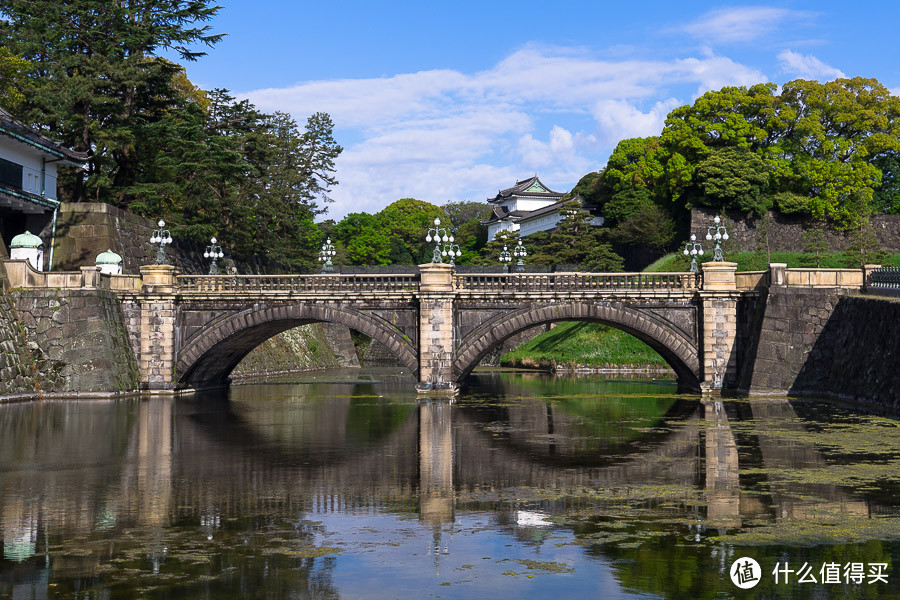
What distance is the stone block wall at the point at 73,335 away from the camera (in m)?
46.9

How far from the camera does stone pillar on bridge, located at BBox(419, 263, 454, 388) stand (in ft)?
158

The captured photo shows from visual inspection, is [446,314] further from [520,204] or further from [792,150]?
[520,204]

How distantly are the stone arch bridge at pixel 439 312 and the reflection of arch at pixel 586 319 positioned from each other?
0.05m

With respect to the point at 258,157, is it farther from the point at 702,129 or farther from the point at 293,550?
the point at 293,550

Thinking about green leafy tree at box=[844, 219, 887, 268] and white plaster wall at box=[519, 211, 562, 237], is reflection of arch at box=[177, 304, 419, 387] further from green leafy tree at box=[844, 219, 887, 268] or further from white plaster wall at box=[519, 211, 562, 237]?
white plaster wall at box=[519, 211, 562, 237]

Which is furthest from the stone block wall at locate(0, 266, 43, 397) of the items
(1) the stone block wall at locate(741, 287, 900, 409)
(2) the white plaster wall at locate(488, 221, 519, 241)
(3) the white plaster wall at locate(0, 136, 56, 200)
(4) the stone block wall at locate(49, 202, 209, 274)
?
(2) the white plaster wall at locate(488, 221, 519, 241)

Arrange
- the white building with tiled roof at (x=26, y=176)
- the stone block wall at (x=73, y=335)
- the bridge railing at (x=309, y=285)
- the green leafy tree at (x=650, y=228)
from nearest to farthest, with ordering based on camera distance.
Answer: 1. the stone block wall at (x=73, y=335)
2. the bridge railing at (x=309, y=285)
3. the white building with tiled roof at (x=26, y=176)
4. the green leafy tree at (x=650, y=228)

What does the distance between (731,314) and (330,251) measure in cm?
4546

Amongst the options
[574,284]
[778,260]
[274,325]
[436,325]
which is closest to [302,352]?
[274,325]

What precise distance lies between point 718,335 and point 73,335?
32.4 m

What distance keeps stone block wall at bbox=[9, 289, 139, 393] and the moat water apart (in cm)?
925

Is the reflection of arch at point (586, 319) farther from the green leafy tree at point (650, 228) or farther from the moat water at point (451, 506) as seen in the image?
the green leafy tree at point (650, 228)

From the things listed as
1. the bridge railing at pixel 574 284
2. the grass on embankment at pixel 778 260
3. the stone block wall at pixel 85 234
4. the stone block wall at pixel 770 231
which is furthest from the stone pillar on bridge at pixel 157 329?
the stone block wall at pixel 770 231

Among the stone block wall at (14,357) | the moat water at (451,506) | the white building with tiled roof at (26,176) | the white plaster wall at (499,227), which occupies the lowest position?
the moat water at (451,506)
